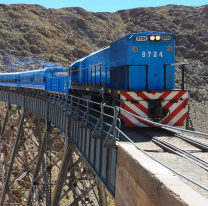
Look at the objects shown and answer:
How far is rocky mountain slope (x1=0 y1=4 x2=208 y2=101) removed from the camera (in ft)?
181

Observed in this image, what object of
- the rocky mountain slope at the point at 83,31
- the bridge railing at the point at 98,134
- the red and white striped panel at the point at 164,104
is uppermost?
the rocky mountain slope at the point at 83,31

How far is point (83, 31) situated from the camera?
79000mm

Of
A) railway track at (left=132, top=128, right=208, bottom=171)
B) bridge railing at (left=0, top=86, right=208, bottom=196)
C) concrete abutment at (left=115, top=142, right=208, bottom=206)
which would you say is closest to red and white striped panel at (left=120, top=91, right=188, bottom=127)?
bridge railing at (left=0, top=86, right=208, bottom=196)

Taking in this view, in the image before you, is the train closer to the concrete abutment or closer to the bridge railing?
the bridge railing

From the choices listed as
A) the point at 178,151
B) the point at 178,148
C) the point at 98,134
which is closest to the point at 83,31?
the point at 98,134

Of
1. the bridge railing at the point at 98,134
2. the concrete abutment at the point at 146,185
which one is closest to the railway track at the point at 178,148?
the bridge railing at the point at 98,134

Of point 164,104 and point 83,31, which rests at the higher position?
point 83,31

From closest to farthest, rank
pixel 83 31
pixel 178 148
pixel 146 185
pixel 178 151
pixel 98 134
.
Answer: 1. pixel 146 185
2. pixel 178 151
3. pixel 178 148
4. pixel 98 134
5. pixel 83 31

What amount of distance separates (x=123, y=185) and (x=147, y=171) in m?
1.14

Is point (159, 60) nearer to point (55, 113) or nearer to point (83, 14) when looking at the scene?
point (55, 113)

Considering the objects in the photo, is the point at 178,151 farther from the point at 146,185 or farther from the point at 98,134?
the point at 98,134

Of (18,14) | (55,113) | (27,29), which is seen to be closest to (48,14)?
(18,14)

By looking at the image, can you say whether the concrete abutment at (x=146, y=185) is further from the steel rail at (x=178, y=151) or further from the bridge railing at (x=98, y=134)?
the steel rail at (x=178, y=151)

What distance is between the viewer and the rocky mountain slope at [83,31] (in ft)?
181
